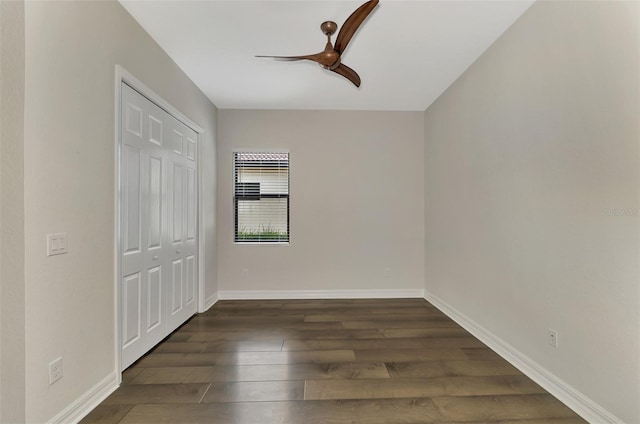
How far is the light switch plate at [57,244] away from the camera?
1594 millimetres

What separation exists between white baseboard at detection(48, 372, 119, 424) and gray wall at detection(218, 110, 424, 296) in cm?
226

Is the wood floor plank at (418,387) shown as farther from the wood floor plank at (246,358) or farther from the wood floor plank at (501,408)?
the wood floor plank at (246,358)

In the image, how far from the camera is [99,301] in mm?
1978

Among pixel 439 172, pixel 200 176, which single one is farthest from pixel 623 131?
pixel 200 176

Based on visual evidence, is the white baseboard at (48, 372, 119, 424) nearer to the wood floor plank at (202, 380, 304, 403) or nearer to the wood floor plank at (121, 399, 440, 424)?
the wood floor plank at (121, 399, 440, 424)

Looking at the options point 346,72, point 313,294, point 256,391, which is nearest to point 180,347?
point 256,391

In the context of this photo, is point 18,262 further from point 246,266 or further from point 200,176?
point 246,266

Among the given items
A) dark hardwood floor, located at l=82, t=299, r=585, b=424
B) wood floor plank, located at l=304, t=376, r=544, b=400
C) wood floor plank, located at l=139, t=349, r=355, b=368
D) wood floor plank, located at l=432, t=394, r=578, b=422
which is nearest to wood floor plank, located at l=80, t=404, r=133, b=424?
dark hardwood floor, located at l=82, t=299, r=585, b=424

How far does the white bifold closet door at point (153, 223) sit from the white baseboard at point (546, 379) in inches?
121

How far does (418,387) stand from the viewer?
2.09m

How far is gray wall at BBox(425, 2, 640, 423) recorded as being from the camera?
Answer: 157 cm

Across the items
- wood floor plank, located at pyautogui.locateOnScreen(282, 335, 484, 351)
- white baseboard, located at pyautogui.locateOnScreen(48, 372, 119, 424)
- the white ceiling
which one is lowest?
wood floor plank, located at pyautogui.locateOnScreen(282, 335, 484, 351)

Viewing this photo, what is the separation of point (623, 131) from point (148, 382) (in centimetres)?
338

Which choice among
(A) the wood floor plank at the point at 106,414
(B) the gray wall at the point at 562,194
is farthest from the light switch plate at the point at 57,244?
(B) the gray wall at the point at 562,194
